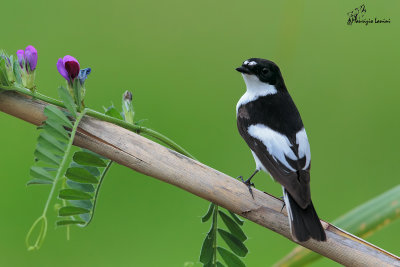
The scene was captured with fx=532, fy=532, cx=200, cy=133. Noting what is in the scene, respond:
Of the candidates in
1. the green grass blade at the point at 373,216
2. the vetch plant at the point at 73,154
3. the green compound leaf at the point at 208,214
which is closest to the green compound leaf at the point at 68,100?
the vetch plant at the point at 73,154

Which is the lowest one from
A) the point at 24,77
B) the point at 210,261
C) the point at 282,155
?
the point at 210,261

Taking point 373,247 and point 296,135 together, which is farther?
point 296,135

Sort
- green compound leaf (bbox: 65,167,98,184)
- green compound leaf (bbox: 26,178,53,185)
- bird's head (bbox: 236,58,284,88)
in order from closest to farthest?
green compound leaf (bbox: 26,178,53,185)
green compound leaf (bbox: 65,167,98,184)
bird's head (bbox: 236,58,284,88)

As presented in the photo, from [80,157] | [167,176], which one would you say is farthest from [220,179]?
[80,157]

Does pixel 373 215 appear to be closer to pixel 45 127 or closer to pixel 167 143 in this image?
pixel 167 143

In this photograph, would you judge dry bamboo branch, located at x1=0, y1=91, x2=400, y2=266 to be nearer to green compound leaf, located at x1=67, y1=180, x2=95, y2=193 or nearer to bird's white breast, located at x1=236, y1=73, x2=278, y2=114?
green compound leaf, located at x1=67, y1=180, x2=95, y2=193

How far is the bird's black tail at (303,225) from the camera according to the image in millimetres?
671

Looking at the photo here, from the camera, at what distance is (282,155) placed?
2.84ft

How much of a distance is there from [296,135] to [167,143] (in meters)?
0.30

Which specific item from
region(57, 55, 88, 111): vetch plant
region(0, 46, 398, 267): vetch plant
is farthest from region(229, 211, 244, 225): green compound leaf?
region(57, 55, 88, 111): vetch plant

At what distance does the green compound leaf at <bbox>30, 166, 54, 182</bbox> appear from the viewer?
58 centimetres

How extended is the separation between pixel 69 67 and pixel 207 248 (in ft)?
1.01

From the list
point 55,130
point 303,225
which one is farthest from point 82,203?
point 303,225

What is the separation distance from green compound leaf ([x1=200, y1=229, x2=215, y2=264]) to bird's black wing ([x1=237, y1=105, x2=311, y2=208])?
13cm
